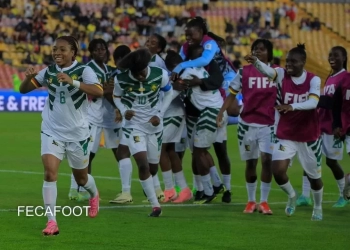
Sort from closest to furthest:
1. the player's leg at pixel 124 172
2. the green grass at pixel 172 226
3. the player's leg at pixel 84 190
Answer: the green grass at pixel 172 226 → the player's leg at pixel 124 172 → the player's leg at pixel 84 190

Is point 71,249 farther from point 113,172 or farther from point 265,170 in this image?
point 113,172

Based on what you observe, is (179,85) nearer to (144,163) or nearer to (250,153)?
(250,153)

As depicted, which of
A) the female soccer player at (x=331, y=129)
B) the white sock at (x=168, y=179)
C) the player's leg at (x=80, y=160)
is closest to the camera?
the player's leg at (x=80, y=160)

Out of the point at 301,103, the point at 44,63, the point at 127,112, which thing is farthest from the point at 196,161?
the point at 44,63

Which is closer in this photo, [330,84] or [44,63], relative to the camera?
[330,84]

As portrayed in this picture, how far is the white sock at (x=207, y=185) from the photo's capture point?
13133 mm

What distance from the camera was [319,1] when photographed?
155 feet

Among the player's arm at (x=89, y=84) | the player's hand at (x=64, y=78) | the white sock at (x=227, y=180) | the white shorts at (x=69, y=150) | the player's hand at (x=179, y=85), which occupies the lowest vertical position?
the white sock at (x=227, y=180)

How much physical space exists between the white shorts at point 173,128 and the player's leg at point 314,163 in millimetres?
2516

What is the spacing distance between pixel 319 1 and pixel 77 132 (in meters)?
38.5

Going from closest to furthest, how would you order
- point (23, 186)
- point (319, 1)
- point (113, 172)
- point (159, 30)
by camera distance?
point (23, 186), point (113, 172), point (159, 30), point (319, 1)

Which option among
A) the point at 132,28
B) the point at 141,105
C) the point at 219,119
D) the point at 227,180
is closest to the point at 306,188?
the point at 227,180

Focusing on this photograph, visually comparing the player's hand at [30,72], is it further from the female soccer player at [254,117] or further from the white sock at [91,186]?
the female soccer player at [254,117]

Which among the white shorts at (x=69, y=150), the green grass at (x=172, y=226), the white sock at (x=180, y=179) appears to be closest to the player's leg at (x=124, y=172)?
the green grass at (x=172, y=226)
